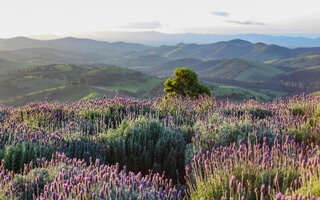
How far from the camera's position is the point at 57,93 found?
3553 inches

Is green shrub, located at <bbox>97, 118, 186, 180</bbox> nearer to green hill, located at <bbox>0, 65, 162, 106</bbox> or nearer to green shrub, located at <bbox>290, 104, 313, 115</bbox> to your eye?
green shrub, located at <bbox>290, 104, 313, 115</bbox>

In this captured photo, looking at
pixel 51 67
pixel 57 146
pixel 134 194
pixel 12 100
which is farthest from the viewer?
pixel 51 67

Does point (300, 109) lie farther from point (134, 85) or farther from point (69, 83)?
point (134, 85)

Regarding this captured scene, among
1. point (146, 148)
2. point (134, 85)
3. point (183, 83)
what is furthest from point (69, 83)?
point (146, 148)

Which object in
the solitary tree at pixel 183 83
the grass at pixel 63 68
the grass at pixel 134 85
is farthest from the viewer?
the grass at pixel 63 68

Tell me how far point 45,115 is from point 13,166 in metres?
3.53

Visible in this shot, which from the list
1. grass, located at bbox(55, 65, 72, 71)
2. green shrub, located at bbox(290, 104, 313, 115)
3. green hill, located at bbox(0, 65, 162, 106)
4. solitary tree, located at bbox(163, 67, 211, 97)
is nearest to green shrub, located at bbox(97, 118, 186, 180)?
green shrub, located at bbox(290, 104, 313, 115)

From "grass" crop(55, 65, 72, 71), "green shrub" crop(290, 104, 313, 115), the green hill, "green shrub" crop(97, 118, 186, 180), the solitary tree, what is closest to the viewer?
"green shrub" crop(97, 118, 186, 180)

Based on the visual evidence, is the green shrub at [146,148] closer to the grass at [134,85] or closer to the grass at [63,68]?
the grass at [134,85]

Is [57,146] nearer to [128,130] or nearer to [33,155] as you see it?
[33,155]

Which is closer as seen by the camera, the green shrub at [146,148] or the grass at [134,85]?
the green shrub at [146,148]

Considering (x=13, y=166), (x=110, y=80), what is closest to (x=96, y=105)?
(x=13, y=166)

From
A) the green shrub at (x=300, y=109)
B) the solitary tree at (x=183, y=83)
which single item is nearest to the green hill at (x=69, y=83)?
the solitary tree at (x=183, y=83)

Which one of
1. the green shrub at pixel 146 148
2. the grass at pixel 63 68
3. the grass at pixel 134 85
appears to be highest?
the green shrub at pixel 146 148
